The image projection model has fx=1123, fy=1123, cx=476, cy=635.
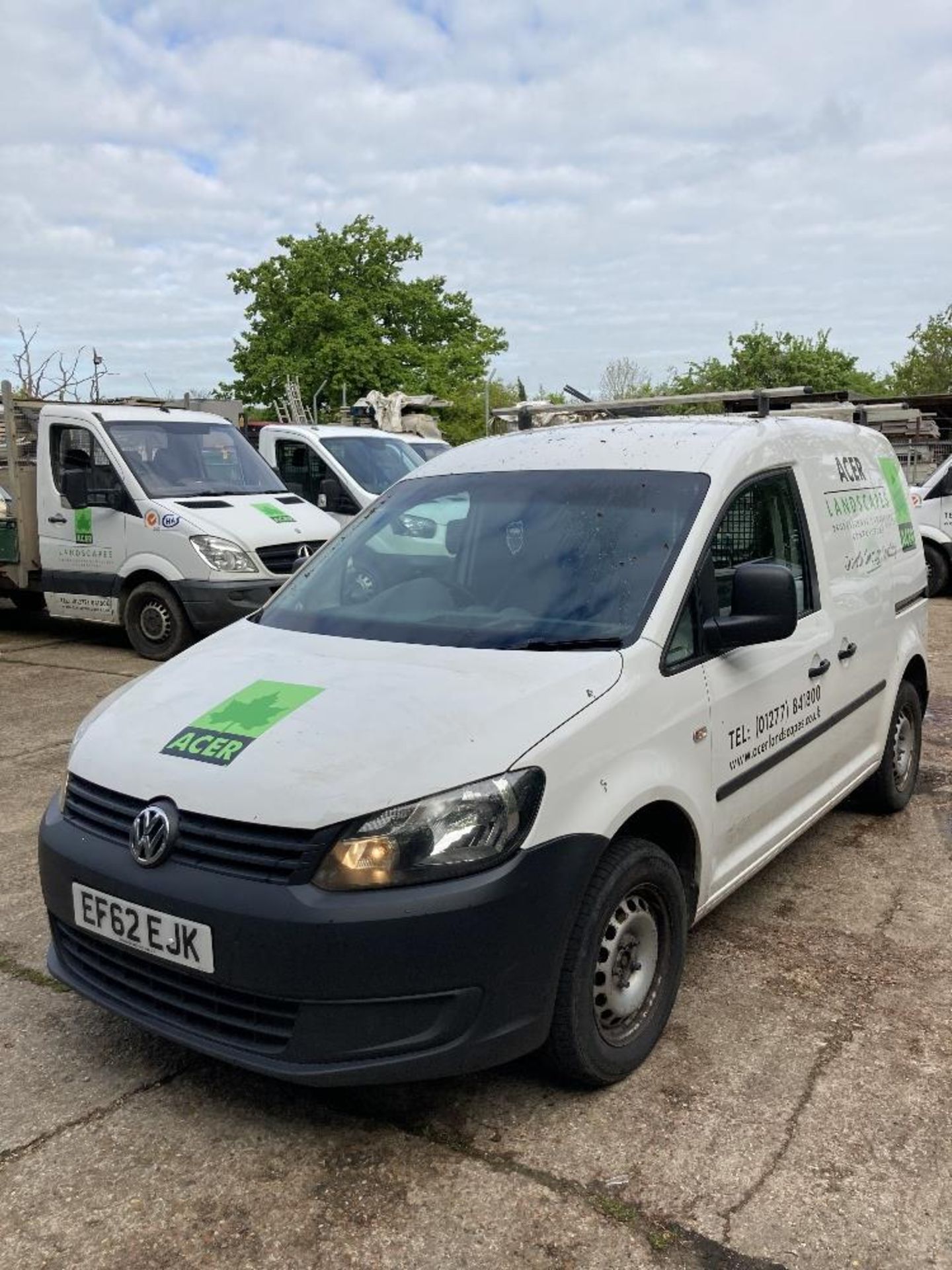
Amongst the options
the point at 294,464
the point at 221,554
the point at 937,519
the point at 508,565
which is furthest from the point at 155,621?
the point at 937,519

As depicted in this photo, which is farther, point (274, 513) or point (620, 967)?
point (274, 513)

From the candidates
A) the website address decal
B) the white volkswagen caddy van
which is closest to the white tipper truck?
the white volkswagen caddy van

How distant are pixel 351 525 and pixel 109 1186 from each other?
2.46 meters

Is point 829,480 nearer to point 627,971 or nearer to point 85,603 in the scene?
point 627,971

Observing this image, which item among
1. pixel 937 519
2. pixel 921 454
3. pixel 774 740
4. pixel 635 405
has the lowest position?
pixel 774 740

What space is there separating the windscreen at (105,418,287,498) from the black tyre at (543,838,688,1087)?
7.19m

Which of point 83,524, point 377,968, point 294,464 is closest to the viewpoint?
point 377,968

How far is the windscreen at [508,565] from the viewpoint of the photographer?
10.8 ft

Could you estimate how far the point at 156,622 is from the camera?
9359 millimetres

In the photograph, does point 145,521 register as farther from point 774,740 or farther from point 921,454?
point 921,454

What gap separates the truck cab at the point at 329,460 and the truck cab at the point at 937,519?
6.00m

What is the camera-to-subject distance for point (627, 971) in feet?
9.87

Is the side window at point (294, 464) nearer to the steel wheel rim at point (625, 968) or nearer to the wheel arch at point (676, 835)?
the wheel arch at point (676, 835)

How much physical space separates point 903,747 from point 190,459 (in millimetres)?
6711
